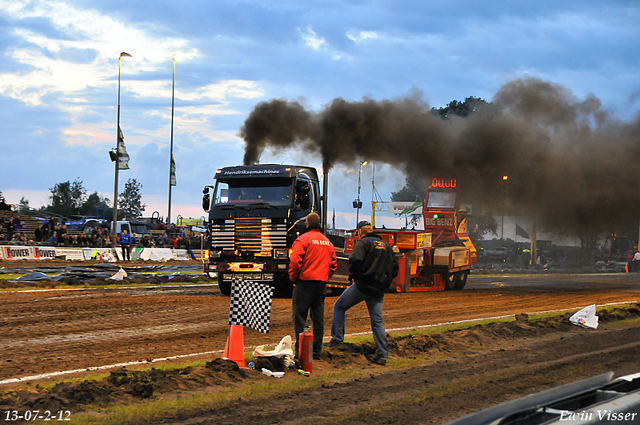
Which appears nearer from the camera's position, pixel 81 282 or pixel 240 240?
pixel 240 240

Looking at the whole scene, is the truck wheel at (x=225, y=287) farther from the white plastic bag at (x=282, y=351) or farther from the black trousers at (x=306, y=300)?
the white plastic bag at (x=282, y=351)

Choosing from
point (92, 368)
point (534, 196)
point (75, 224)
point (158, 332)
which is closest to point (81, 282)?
point (158, 332)

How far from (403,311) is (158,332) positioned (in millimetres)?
6655

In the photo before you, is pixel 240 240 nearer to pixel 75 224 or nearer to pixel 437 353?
pixel 437 353

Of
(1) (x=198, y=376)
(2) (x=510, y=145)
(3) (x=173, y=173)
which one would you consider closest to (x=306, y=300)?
(1) (x=198, y=376)

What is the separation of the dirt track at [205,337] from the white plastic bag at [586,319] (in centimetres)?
54

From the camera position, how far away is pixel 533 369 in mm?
8617

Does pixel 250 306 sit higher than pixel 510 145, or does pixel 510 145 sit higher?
pixel 510 145

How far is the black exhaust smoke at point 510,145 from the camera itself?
24.9 metres

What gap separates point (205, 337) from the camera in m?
10.7

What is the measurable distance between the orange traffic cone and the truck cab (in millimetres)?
9104

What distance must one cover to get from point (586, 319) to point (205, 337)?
811cm

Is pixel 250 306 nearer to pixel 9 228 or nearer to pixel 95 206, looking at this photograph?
pixel 9 228

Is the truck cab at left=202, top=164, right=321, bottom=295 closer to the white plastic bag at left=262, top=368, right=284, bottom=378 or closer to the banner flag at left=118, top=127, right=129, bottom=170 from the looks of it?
the white plastic bag at left=262, top=368, right=284, bottom=378
